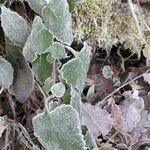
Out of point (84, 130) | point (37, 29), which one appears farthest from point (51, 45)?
point (84, 130)

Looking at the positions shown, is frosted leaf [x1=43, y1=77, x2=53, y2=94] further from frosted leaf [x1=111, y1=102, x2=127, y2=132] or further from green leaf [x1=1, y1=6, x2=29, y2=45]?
frosted leaf [x1=111, y1=102, x2=127, y2=132]

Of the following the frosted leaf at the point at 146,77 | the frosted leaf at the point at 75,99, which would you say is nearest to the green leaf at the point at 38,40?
the frosted leaf at the point at 75,99

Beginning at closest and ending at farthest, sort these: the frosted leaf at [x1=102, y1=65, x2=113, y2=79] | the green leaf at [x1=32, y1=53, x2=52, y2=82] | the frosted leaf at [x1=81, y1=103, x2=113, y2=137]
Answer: the green leaf at [x1=32, y1=53, x2=52, y2=82]
the frosted leaf at [x1=81, y1=103, x2=113, y2=137]
the frosted leaf at [x1=102, y1=65, x2=113, y2=79]

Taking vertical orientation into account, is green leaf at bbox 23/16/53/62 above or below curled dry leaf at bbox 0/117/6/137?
above

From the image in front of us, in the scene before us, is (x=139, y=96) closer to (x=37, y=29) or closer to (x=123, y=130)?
(x=123, y=130)

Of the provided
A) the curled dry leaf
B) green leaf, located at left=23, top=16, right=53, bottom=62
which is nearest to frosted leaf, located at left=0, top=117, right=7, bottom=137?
the curled dry leaf

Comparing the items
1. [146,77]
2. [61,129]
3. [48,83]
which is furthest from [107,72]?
[61,129]
